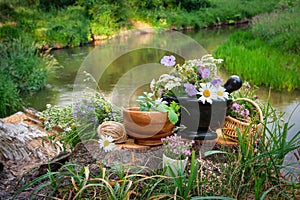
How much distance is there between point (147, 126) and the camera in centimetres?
186

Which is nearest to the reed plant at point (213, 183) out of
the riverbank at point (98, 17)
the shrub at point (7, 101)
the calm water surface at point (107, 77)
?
the calm water surface at point (107, 77)

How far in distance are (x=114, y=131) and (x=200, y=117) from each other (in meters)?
0.43

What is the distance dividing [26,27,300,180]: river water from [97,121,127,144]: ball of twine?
1.95 m

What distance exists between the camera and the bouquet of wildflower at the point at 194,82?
6.15 feet

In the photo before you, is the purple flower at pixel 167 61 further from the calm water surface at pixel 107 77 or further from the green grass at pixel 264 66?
the green grass at pixel 264 66

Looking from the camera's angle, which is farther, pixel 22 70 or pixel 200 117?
pixel 22 70

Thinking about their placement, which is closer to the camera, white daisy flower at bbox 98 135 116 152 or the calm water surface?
white daisy flower at bbox 98 135 116 152

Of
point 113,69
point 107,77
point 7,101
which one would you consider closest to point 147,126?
point 7,101

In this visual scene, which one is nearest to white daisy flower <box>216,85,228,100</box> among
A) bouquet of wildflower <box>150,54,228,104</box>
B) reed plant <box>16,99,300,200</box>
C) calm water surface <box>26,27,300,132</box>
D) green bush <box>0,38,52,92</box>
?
bouquet of wildflower <box>150,54,228,104</box>

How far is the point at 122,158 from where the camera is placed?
1792mm

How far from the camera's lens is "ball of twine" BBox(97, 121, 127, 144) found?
1894 millimetres

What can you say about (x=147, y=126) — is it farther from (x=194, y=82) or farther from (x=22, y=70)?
(x=22, y=70)

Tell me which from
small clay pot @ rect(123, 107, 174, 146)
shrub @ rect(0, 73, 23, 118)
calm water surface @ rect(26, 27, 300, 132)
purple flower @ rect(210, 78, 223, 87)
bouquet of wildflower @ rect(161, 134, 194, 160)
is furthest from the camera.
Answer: calm water surface @ rect(26, 27, 300, 132)

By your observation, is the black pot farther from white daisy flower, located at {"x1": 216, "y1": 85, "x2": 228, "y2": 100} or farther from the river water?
the river water
